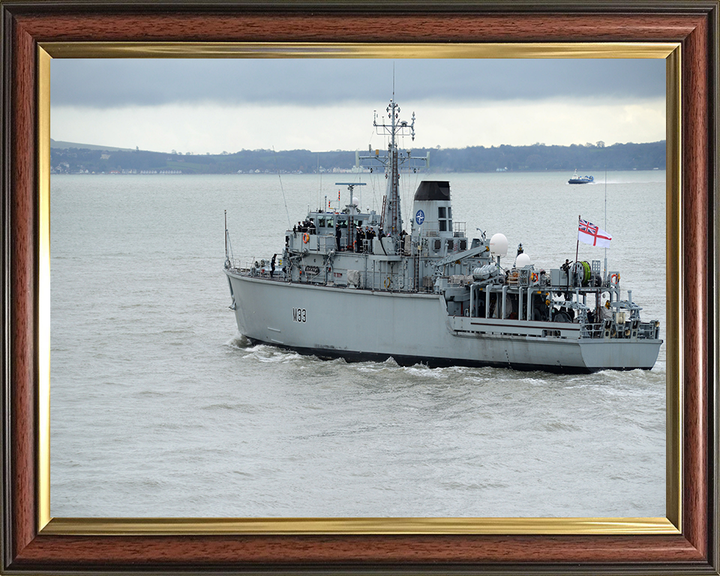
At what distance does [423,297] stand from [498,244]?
3.71 metres

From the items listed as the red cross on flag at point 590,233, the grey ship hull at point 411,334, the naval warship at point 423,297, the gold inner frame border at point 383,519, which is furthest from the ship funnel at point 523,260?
the gold inner frame border at point 383,519

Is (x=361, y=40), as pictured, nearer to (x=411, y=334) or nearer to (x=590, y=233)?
(x=590, y=233)

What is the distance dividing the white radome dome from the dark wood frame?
27.5 metres

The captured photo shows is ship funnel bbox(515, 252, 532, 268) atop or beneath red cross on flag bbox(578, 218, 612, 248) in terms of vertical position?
beneath

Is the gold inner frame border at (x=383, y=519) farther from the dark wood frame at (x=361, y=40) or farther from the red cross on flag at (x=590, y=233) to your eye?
the red cross on flag at (x=590, y=233)

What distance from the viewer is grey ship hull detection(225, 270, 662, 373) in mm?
34188

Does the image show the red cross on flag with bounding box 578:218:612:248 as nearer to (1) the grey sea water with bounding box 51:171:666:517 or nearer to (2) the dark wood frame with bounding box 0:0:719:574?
(1) the grey sea water with bounding box 51:171:666:517

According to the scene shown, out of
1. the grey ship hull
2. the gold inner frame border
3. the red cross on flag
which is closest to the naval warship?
the grey ship hull

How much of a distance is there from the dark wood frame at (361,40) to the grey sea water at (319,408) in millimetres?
360

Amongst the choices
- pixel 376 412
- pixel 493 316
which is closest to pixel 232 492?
pixel 376 412

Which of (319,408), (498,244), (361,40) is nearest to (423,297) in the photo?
(498,244)

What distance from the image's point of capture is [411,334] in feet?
122

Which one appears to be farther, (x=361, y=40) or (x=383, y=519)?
(x=361, y=40)

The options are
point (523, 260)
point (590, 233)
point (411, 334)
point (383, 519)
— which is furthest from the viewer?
point (411, 334)
